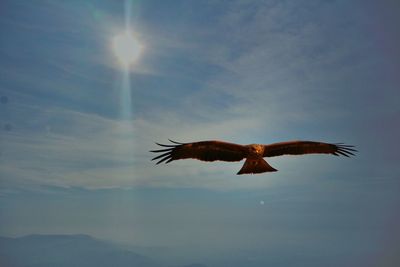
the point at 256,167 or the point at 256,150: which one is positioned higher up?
the point at 256,150

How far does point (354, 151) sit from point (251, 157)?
253 inches

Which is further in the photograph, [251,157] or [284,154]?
[284,154]

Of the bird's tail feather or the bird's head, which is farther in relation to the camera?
the bird's head

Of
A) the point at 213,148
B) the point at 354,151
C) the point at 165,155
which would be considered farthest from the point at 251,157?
the point at 354,151

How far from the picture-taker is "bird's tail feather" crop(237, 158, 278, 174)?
836 inches

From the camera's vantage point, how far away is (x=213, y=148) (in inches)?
883

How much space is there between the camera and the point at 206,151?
73.9 ft

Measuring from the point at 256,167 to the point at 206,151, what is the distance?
2729 millimetres

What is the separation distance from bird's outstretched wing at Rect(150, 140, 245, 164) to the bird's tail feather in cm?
98

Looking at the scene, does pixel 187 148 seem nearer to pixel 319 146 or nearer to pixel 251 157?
pixel 251 157

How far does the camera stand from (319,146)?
24.3 metres

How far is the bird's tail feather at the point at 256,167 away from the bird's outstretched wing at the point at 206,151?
3.20 feet

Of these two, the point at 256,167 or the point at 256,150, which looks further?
the point at 256,150

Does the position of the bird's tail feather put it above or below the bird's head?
below
